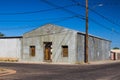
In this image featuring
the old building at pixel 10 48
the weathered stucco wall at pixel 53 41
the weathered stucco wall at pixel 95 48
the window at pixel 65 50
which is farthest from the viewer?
the old building at pixel 10 48


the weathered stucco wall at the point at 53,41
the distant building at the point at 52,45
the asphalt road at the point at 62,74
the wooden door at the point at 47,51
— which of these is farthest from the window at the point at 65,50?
the asphalt road at the point at 62,74

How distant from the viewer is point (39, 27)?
50.6 meters

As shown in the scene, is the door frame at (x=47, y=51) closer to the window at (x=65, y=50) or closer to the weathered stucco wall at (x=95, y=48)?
the window at (x=65, y=50)

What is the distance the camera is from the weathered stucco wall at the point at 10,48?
169 ft

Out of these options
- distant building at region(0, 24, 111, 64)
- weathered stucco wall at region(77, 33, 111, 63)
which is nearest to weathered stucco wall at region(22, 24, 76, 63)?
distant building at region(0, 24, 111, 64)

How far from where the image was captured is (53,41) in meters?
48.8

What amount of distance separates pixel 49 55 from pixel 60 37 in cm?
354

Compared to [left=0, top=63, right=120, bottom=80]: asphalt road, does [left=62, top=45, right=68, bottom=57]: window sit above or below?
above

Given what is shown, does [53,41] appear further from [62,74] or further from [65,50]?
[62,74]

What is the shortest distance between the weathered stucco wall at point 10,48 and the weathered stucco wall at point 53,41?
1120 mm

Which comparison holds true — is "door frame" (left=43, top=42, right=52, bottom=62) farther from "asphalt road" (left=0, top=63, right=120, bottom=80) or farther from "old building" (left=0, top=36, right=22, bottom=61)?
"asphalt road" (left=0, top=63, right=120, bottom=80)

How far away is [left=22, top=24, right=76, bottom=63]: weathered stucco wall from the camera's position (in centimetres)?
4744

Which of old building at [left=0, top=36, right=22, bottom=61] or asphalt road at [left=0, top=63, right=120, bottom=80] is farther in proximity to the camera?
old building at [left=0, top=36, right=22, bottom=61]

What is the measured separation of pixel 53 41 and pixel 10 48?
819 centimetres
